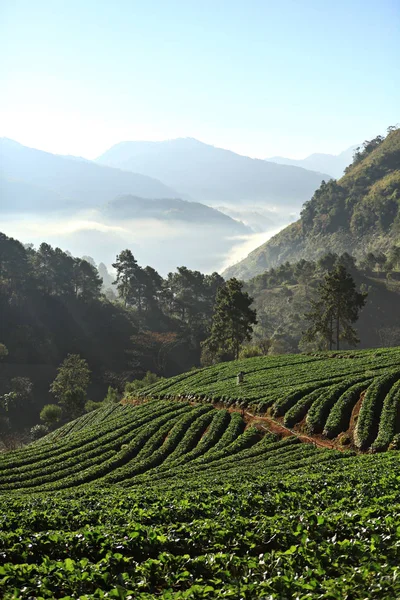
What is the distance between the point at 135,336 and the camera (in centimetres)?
11756

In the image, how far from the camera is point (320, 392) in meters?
37.7

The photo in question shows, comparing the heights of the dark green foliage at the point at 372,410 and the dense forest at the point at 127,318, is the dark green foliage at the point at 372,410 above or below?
below

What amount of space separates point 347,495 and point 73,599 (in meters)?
9.93

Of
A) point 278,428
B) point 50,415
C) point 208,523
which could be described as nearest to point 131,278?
point 50,415

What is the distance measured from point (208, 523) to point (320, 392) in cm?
2633

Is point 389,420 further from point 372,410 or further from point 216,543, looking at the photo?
point 216,543

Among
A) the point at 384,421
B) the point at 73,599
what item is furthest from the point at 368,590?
the point at 384,421

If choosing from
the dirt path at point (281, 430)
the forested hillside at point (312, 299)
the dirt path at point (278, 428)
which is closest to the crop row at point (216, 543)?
the dirt path at point (278, 428)

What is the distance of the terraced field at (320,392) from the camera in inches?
1246

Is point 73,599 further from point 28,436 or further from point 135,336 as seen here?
point 135,336

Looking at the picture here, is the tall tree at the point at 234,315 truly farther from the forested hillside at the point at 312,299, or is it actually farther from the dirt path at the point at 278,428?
the dirt path at the point at 278,428

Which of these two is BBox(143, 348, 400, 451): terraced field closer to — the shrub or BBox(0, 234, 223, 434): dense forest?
the shrub

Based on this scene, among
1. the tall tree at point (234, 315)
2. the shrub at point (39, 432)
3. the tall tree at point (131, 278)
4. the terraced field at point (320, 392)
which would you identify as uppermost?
the tall tree at point (131, 278)

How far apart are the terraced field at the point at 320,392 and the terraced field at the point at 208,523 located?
0.56m
